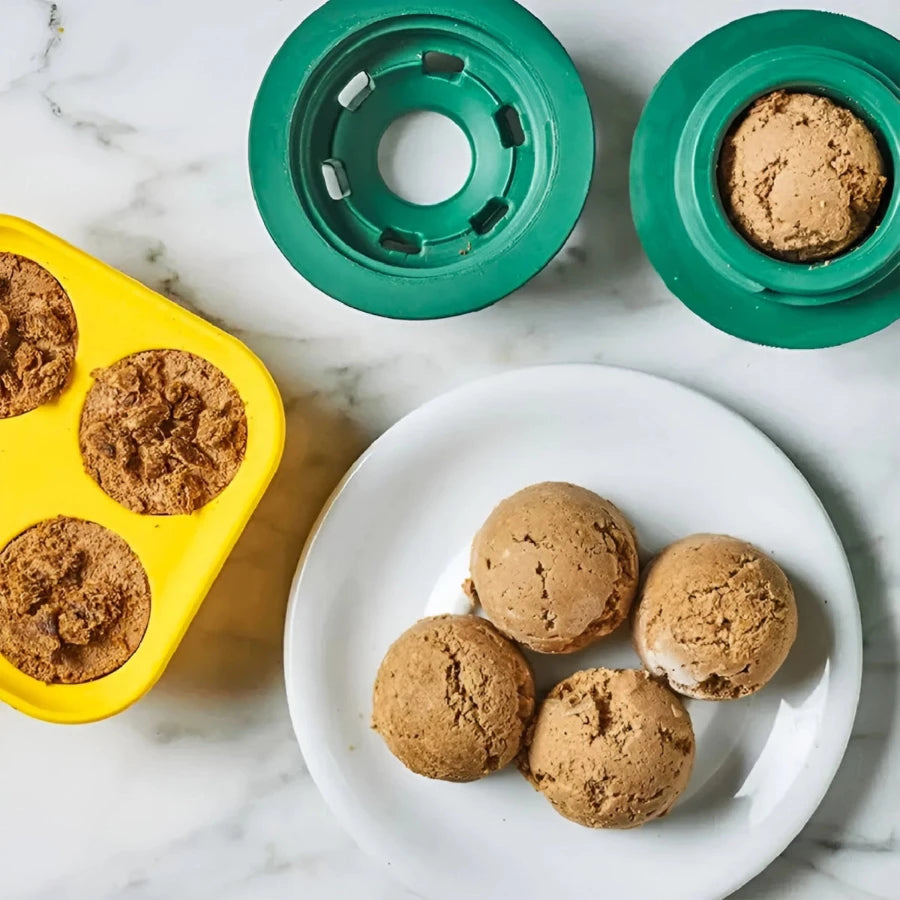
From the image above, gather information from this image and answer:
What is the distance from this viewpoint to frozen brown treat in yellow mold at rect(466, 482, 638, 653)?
2.98 feet

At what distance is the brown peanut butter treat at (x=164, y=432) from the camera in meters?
0.98

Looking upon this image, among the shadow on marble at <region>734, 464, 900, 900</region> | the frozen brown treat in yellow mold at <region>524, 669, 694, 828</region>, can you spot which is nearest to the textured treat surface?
the shadow on marble at <region>734, 464, 900, 900</region>

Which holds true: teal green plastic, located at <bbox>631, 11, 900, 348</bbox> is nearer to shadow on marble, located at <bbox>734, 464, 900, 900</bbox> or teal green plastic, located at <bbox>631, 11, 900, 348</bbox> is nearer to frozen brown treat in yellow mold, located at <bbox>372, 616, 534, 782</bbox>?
shadow on marble, located at <bbox>734, 464, 900, 900</bbox>

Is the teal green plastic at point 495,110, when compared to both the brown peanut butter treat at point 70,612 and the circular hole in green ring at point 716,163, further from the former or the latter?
the brown peanut butter treat at point 70,612

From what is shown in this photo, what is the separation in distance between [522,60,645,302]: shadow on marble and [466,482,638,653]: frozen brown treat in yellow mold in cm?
24

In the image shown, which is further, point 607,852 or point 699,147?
point 607,852

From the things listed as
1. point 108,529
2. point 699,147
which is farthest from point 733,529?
point 108,529

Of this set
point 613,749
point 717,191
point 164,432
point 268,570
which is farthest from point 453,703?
point 717,191

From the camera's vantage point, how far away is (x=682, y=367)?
3.45 ft

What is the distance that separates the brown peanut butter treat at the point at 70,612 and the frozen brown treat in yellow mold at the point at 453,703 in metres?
0.26

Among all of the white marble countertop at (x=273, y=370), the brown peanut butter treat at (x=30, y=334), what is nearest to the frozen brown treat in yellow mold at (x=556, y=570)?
the white marble countertop at (x=273, y=370)

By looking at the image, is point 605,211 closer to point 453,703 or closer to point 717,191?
point 717,191

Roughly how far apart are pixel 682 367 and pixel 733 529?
18cm

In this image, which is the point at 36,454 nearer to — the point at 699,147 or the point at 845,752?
the point at 699,147
